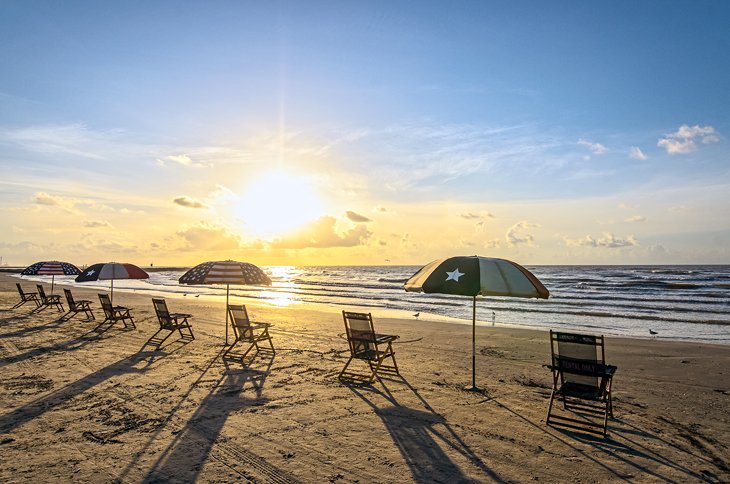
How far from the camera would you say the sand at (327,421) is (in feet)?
15.6

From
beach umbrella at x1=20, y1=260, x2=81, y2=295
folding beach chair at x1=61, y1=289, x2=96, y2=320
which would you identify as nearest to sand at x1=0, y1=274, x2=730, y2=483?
folding beach chair at x1=61, y1=289, x2=96, y2=320

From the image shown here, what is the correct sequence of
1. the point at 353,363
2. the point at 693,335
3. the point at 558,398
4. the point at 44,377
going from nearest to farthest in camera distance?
the point at 558,398, the point at 44,377, the point at 353,363, the point at 693,335

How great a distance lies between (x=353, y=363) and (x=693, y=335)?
589 inches

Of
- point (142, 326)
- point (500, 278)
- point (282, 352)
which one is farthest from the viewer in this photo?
point (142, 326)

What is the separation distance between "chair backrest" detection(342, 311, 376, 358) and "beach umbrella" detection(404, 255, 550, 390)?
4.94ft

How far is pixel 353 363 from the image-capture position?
9.73 m

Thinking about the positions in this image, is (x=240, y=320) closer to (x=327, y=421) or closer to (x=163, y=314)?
(x=163, y=314)

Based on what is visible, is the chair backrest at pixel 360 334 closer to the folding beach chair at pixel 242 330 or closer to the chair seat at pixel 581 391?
the folding beach chair at pixel 242 330

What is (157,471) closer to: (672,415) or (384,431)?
(384,431)

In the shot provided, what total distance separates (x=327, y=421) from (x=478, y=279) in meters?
2.88

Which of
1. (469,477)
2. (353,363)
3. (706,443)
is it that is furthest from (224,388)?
(706,443)

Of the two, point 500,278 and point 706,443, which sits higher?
point 500,278

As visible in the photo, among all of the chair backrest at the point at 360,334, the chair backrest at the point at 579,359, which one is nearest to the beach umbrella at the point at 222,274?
the chair backrest at the point at 360,334

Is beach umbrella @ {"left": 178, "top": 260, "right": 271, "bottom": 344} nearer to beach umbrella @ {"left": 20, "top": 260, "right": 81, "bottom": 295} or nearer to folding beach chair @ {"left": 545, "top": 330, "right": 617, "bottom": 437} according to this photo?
folding beach chair @ {"left": 545, "top": 330, "right": 617, "bottom": 437}
